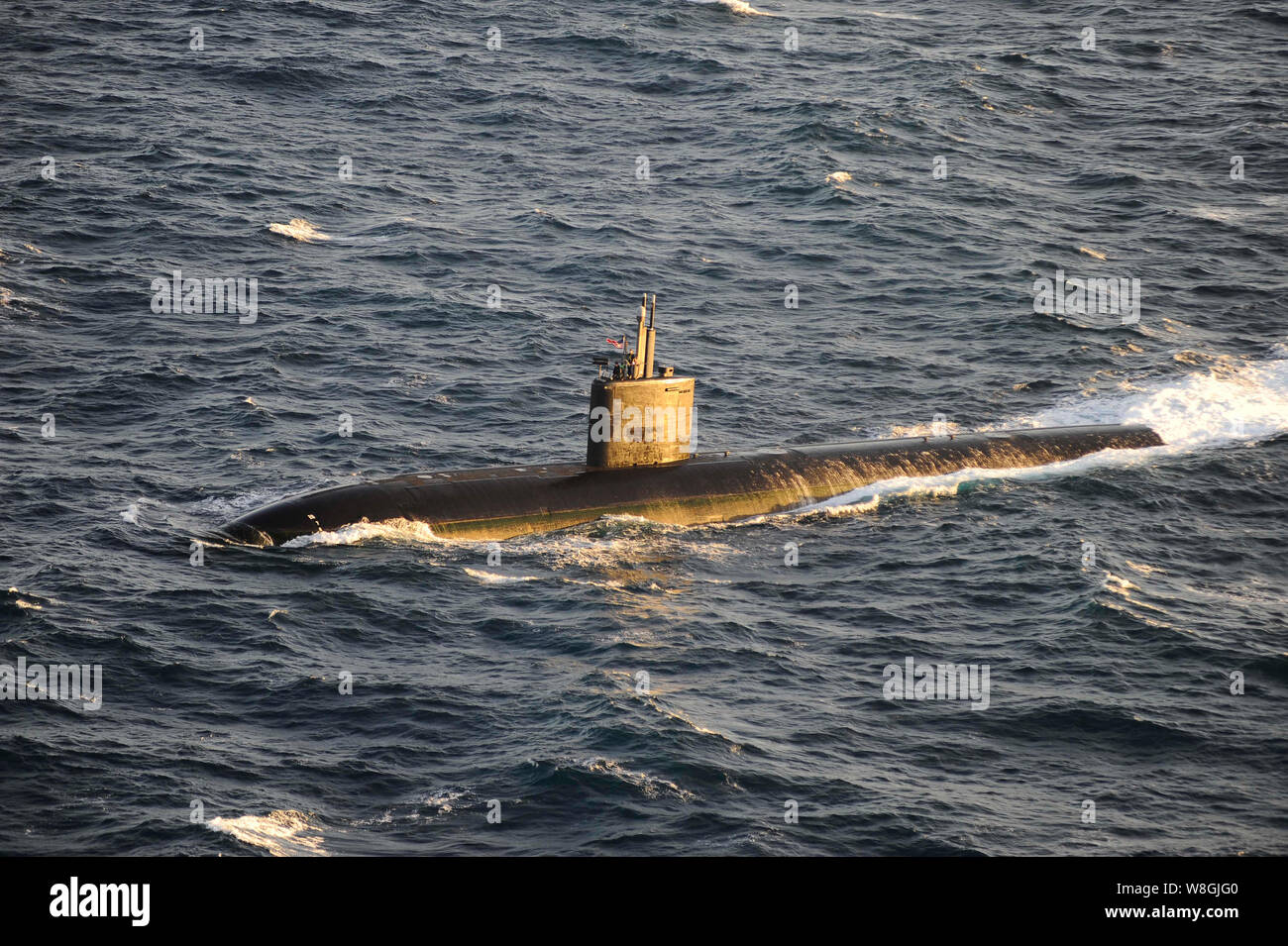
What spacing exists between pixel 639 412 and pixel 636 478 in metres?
1.65

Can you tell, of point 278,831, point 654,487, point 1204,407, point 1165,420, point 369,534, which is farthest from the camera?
point 1204,407

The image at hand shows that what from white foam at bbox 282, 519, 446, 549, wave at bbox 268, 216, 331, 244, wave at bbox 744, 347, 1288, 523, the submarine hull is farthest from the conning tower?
wave at bbox 268, 216, 331, 244

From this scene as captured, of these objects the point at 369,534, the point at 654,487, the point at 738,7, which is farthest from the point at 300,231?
the point at 738,7

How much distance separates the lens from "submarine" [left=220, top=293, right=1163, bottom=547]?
1297 inches

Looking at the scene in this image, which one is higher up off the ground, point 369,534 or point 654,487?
point 654,487

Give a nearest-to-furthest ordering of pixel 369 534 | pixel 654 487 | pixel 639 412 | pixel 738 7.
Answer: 1. pixel 369 534
2. pixel 654 487
3. pixel 639 412
4. pixel 738 7

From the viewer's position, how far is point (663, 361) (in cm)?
4556

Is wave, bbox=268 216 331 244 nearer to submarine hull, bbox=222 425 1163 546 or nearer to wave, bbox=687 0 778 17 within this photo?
submarine hull, bbox=222 425 1163 546

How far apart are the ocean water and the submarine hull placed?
64 cm

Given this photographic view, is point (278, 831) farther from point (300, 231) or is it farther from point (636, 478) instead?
point (300, 231)
